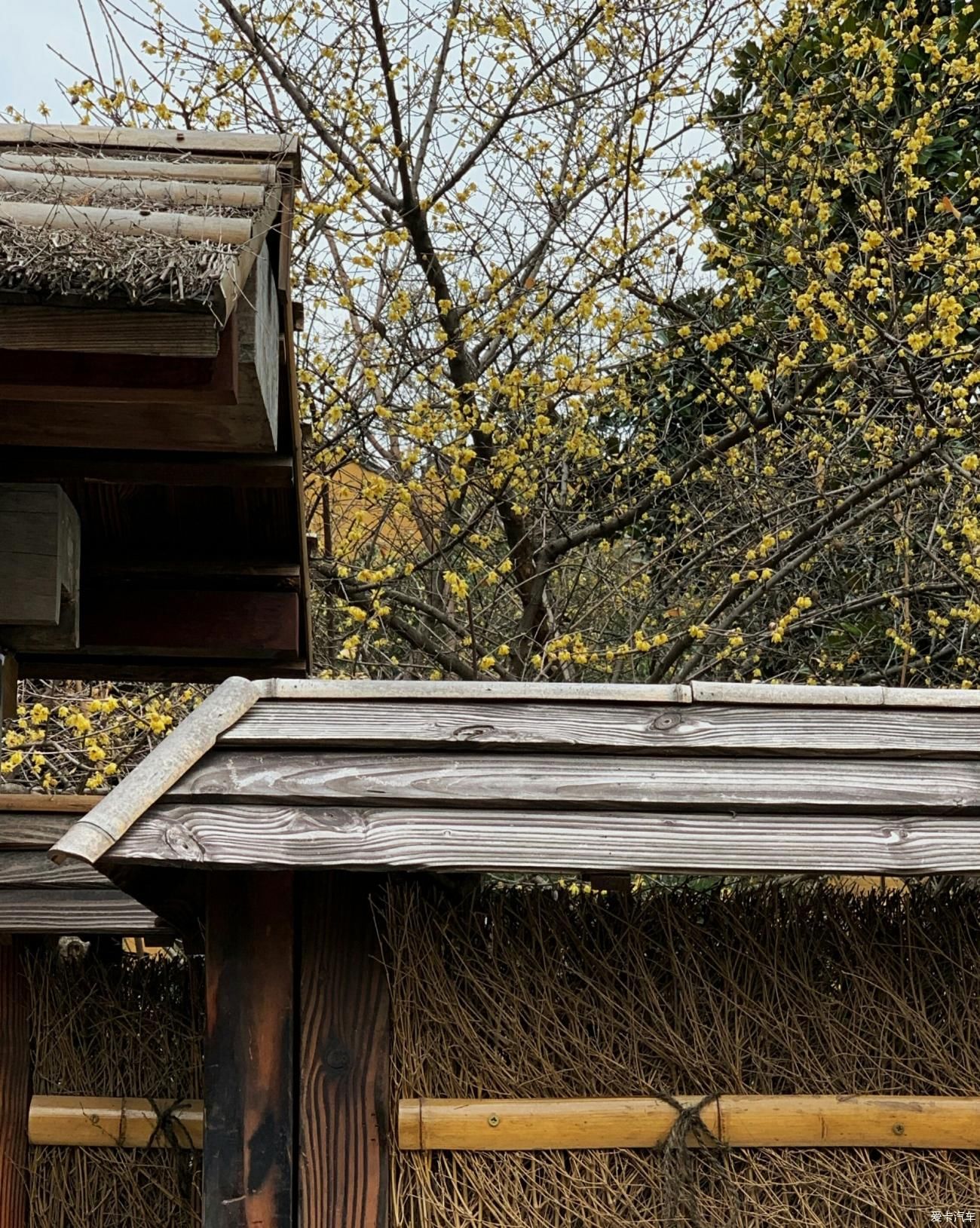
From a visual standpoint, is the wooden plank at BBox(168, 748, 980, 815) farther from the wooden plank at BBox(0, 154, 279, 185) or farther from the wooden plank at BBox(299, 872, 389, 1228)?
the wooden plank at BBox(0, 154, 279, 185)

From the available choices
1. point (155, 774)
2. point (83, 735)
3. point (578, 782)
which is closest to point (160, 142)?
point (155, 774)

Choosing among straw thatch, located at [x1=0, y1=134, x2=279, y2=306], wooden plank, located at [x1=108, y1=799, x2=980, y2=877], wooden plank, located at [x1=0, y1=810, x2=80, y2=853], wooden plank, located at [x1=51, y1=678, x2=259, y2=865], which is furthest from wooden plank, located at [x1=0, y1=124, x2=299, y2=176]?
wooden plank, located at [x1=0, y1=810, x2=80, y2=853]

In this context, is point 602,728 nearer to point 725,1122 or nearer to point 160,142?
point 725,1122

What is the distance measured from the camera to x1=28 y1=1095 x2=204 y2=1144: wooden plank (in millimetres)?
2916

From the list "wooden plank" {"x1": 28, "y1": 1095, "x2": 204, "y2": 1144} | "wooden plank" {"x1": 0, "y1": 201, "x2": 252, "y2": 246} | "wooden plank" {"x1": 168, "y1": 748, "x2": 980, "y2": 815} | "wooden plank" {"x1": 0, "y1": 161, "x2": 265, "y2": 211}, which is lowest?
"wooden plank" {"x1": 28, "y1": 1095, "x2": 204, "y2": 1144}

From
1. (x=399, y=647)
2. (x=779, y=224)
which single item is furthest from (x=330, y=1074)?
(x=779, y=224)

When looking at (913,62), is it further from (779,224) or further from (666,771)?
(666,771)

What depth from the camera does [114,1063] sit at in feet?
9.87

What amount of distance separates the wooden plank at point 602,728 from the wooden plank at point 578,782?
0.08 ft

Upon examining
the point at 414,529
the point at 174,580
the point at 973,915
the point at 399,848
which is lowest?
the point at 973,915

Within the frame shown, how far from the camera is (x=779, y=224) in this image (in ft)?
21.0

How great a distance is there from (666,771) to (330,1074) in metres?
0.87

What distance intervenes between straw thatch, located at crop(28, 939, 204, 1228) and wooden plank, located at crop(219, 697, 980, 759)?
3.70ft

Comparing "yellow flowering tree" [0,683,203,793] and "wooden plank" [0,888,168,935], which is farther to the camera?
"yellow flowering tree" [0,683,203,793]
